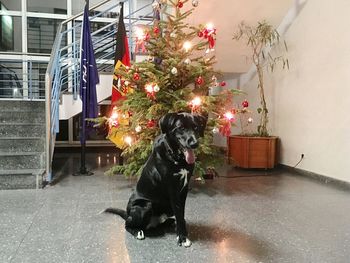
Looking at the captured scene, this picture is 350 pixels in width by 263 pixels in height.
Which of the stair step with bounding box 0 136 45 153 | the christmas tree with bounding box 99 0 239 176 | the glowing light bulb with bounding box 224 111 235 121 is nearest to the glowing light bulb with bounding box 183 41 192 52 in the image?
the christmas tree with bounding box 99 0 239 176

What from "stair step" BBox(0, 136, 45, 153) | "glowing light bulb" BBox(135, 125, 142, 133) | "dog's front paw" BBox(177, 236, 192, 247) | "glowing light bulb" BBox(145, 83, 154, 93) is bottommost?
"dog's front paw" BBox(177, 236, 192, 247)

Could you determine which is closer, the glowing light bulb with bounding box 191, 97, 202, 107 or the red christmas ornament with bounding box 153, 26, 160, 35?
the glowing light bulb with bounding box 191, 97, 202, 107

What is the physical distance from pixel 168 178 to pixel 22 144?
2574mm

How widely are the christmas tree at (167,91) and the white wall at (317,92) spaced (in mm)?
1331

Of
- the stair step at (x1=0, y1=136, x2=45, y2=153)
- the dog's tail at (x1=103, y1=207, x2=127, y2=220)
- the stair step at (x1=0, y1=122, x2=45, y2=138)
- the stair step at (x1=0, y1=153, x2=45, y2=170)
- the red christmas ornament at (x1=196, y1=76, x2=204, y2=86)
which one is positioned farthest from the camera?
the stair step at (x1=0, y1=122, x2=45, y2=138)

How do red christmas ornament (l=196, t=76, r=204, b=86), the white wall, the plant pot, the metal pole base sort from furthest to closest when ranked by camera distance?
the plant pot < the metal pole base < the white wall < red christmas ornament (l=196, t=76, r=204, b=86)

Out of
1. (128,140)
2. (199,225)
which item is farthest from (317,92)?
(199,225)

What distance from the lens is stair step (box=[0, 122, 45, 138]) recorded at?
13.1 feet

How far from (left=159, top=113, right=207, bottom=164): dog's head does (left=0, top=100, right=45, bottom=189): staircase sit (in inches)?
84.3

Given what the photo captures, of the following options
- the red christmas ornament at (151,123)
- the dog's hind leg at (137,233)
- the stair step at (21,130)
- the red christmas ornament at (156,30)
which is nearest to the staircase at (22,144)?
the stair step at (21,130)

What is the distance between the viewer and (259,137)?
469cm

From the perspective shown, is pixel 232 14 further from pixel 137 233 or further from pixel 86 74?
pixel 137 233

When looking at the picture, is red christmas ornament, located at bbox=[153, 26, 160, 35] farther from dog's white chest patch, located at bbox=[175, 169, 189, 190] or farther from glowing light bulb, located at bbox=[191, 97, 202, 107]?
dog's white chest patch, located at bbox=[175, 169, 189, 190]

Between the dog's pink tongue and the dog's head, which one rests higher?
the dog's head
